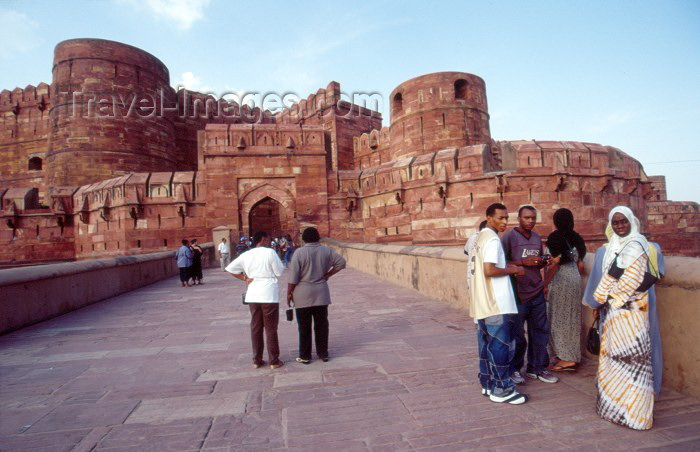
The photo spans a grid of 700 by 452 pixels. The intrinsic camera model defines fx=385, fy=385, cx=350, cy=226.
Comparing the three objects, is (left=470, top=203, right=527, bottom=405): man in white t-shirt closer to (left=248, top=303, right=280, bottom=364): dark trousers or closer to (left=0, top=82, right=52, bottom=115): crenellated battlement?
(left=248, top=303, right=280, bottom=364): dark trousers

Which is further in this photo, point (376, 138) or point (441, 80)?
point (376, 138)

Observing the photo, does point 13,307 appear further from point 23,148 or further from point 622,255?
point 23,148

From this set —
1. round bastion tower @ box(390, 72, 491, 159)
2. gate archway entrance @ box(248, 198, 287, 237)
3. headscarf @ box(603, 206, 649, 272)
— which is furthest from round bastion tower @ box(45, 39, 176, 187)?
headscarf @ box(603, 206, 649, 272)

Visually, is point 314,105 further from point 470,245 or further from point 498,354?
point 498,354

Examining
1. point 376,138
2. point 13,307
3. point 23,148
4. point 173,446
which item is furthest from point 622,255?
point 23,148

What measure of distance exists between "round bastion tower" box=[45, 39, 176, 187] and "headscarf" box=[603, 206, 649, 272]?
23.9m

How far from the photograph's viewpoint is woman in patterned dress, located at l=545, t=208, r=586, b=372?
2.86 meters

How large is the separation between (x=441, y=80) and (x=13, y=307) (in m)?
17.3

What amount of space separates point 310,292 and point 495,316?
159cm

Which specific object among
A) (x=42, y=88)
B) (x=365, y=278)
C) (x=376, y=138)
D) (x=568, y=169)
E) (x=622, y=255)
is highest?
(x=42, y=88)

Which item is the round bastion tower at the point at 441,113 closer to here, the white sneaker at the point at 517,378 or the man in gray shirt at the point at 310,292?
the man in gray shirt at the point at 310,292

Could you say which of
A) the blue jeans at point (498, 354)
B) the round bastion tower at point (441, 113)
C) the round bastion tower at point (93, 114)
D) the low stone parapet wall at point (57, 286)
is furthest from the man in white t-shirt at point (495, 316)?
the round bastion tower at point (93, 114)

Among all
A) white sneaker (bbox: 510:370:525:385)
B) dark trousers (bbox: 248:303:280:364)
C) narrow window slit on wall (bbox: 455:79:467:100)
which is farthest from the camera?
narrow window slit on wall (bbox: 455:79:467:100)

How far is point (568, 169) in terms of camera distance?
525 inches
